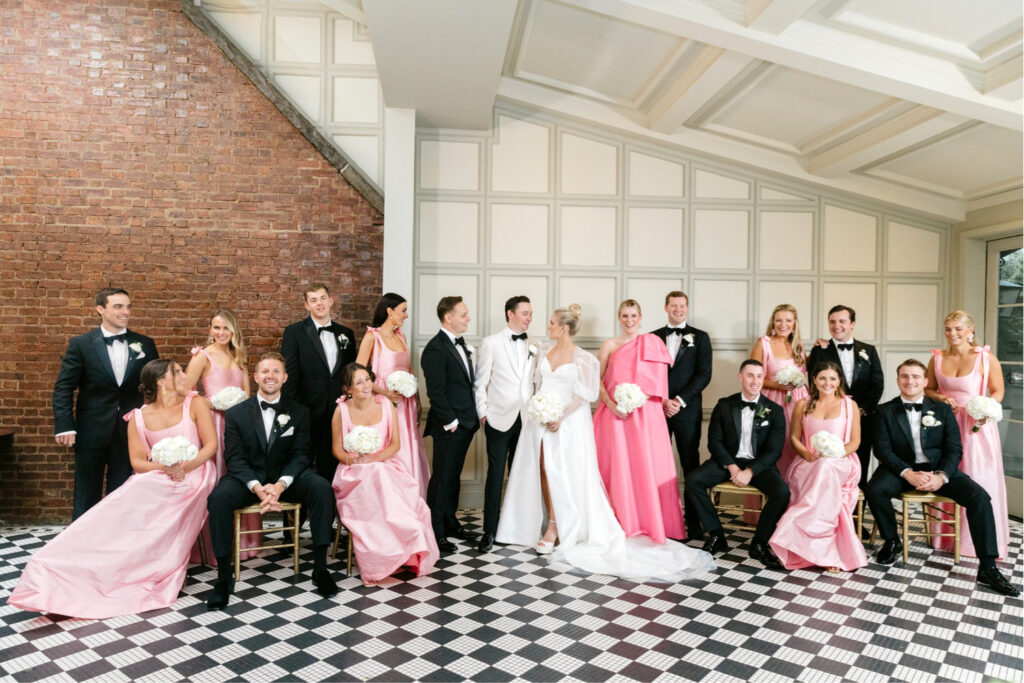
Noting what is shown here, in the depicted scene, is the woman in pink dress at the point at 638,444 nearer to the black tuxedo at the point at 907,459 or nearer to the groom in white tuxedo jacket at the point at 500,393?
the groom in white tuxedo jacket at the point at 500,393

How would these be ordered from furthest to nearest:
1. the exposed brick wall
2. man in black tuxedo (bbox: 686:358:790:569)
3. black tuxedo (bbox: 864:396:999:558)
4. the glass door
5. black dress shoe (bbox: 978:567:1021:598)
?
the glass door, the exposed brick wall, man in black tuxedo (bbox: 686:358:790:569), black tuxedo (bbox: 864:396:999:558), black dress shoe (bbox: 978:567:1021:598)

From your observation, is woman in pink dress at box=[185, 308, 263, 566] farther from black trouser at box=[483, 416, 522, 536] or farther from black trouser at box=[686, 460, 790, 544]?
black trouser at box=[686, 460, 790, 544]

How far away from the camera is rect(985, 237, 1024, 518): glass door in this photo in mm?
6395

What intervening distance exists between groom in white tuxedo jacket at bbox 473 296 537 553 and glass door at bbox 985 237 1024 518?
4.64 metres

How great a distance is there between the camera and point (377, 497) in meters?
4.51

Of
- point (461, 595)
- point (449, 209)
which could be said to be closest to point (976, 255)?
point (449, 209)

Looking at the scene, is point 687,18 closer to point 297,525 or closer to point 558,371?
point 558,371

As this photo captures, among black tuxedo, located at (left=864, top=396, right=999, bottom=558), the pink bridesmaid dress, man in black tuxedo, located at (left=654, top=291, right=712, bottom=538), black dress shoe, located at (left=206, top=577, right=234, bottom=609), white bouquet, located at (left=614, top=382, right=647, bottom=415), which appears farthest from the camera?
man in black tuxedo, located at (left=654, top=291, right=712, bottom=538)

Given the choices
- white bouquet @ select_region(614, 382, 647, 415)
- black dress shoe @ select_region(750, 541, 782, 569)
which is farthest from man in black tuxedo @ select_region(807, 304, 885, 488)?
white bouquet @ select_region(614, 382, 647, 415)

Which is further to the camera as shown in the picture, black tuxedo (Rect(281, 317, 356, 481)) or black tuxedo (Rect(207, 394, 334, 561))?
black tuxedo (Rect(281, 317, 356, 481))

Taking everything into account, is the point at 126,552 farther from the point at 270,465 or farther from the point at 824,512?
the point at 824,512

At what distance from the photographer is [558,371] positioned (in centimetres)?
522

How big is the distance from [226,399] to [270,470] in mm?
663

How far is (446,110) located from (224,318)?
2.65m
